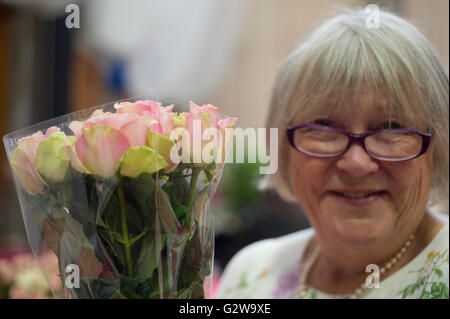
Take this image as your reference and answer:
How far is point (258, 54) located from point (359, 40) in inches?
49.8

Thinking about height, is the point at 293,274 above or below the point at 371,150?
below

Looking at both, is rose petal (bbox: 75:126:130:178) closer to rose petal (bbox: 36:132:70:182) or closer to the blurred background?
rose petal (bbox: 36:132:70:182)

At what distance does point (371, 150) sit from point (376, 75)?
0.41ft

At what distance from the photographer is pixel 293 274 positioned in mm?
1162

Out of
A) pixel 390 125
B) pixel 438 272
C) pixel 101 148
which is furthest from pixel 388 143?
pixel 101 148

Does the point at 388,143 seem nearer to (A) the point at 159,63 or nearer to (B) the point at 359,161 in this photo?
(B) the point at 359,161

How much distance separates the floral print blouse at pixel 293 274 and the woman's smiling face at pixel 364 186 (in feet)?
0.21

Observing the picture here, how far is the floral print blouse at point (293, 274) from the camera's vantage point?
0.89 metres

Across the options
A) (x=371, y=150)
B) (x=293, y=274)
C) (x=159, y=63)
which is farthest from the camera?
(x=159, y=63)

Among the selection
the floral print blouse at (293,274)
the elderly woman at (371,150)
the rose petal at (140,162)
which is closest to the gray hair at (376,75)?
the elderly woman at (371,150)

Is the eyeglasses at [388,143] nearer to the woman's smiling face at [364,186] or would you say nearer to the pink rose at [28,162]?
the woman's smiling face at [364,186]

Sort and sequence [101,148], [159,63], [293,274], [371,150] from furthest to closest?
[159,63] → [293,274] → [371,150] → [101,148]

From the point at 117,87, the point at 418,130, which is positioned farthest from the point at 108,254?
the point at 117,87
